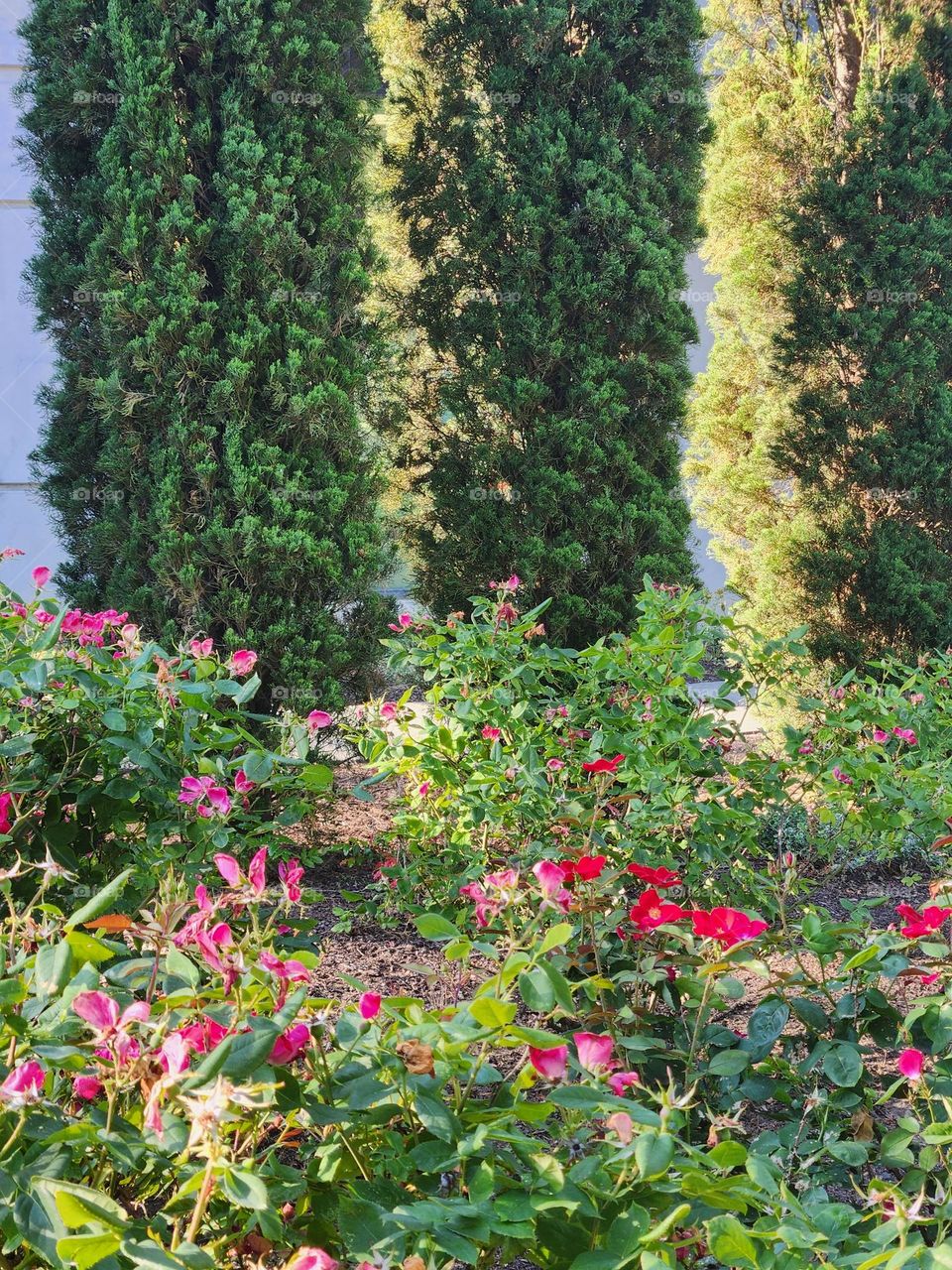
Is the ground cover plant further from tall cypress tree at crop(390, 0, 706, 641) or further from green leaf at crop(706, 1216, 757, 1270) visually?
tall cypress tree at crop(390, 0, 706, 641)

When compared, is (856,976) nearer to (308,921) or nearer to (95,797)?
(308,921)

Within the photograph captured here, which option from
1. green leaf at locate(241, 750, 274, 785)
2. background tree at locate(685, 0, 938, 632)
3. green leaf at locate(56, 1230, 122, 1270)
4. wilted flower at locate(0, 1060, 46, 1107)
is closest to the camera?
green leaf at locate(56, 1230, 122, 1270)

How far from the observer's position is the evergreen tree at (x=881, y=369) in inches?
227

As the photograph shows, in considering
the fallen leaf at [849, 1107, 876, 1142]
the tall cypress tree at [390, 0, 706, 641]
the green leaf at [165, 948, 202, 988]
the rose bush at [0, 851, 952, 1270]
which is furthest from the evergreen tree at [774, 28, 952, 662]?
the green leaf at [165, 948, 202, 988]

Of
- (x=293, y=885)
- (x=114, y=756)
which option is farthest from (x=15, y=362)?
(x=293, y=885)

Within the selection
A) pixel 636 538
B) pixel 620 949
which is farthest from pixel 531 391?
pixel 620 949

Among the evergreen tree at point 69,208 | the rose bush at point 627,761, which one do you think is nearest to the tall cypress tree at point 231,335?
the evergreen tree at point 69,208

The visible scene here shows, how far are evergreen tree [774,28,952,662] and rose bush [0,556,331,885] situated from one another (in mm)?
4285

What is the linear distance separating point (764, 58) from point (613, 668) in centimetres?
489

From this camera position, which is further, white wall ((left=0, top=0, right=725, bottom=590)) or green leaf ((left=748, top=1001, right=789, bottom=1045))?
white wall ((left=0, top=0, right=725, bottom=590))

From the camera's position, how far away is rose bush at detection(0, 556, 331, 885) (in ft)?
7.16

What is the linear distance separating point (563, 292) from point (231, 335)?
168cm

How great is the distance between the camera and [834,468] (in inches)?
239

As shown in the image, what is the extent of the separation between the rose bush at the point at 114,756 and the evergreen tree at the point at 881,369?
169 inches
